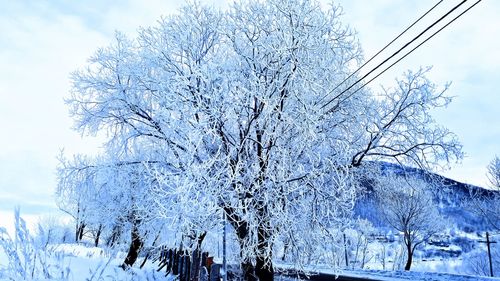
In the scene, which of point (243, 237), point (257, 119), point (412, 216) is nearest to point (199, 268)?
point (243, 237)

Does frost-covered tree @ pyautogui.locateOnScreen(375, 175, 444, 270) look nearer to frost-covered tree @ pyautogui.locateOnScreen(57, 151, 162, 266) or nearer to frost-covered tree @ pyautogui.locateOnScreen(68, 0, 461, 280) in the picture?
frost-covered tree @ pyautogui.locateOnScreen(68, 0, 461, 280)

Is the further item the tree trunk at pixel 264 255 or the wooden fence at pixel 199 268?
the tree trunk at pixel 264 255

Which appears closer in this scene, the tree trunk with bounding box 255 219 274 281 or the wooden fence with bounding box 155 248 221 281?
the wooden fence with bounding box 155 248 221 281

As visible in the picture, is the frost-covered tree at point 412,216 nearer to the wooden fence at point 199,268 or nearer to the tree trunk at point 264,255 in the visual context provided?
the wooden fence at point 199,268

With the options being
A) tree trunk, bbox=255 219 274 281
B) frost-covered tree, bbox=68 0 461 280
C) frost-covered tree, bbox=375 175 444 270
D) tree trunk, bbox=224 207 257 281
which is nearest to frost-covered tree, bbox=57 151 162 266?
frost-covered tree, bbox=68 0 461 280

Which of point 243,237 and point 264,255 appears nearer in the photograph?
point 264,255

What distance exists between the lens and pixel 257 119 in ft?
26.8

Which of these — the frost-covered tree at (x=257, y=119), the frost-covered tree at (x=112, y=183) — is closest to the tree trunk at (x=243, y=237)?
the frost-covered tree at (x=257, y=119)

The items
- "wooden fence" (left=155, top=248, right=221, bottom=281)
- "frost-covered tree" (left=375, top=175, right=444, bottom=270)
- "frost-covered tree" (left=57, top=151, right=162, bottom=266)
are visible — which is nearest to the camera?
"wooden fence" (left=155, top=248, right=221, bottom=281)

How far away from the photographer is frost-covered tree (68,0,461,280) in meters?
7.43

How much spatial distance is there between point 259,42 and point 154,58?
9.00 feet

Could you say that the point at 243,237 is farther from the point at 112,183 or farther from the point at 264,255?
the point at 112,183

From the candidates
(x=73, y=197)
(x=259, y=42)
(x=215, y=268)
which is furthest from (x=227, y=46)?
(x=73, y=197)

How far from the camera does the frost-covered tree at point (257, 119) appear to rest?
743 cm
